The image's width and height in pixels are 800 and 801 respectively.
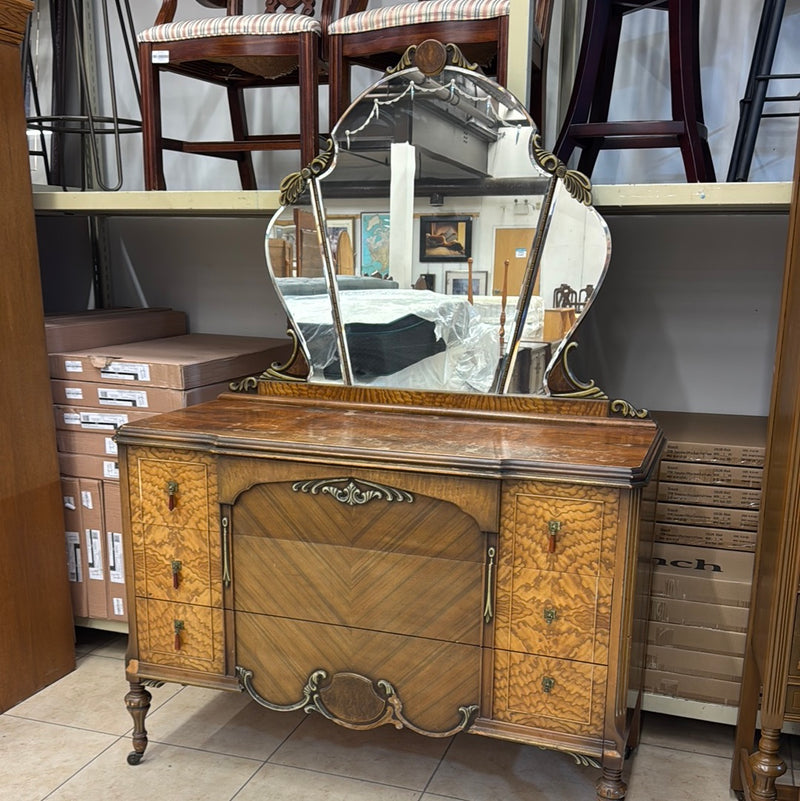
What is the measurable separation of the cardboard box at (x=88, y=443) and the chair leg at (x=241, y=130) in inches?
35.0

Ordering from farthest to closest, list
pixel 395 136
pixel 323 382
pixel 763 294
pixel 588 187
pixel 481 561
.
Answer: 1. pixel 763 294
2. pixel 323 382
3. pixel 395 136
4. pixel 588 187
5. pixel 481 561

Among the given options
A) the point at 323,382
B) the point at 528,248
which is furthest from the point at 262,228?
the point at 528,248

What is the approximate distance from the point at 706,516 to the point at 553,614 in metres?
0.60

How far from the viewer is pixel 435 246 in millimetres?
1899

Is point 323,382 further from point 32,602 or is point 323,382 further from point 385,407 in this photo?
point 32,602

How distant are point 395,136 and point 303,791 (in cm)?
149

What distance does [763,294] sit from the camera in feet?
7.31

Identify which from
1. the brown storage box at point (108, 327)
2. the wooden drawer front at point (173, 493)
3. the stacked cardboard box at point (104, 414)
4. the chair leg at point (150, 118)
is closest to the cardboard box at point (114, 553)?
the stacked cardboard box at point (104, 414)

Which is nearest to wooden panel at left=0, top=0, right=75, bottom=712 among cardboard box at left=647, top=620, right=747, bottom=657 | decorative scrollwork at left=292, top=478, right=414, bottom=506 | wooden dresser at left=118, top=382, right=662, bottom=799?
wooden dresser at left=118, top=382, right=662, bottom=799

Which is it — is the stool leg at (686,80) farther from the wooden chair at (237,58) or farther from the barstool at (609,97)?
the wooden chair at (237,58)

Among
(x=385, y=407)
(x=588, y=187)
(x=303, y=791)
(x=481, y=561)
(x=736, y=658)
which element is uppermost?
(x=588, y=187)

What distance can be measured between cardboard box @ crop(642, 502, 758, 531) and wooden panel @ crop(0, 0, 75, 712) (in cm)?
157

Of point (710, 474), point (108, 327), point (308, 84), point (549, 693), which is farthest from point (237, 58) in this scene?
point (549, 693)

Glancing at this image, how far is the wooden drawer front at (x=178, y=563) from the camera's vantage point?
5.71ft
